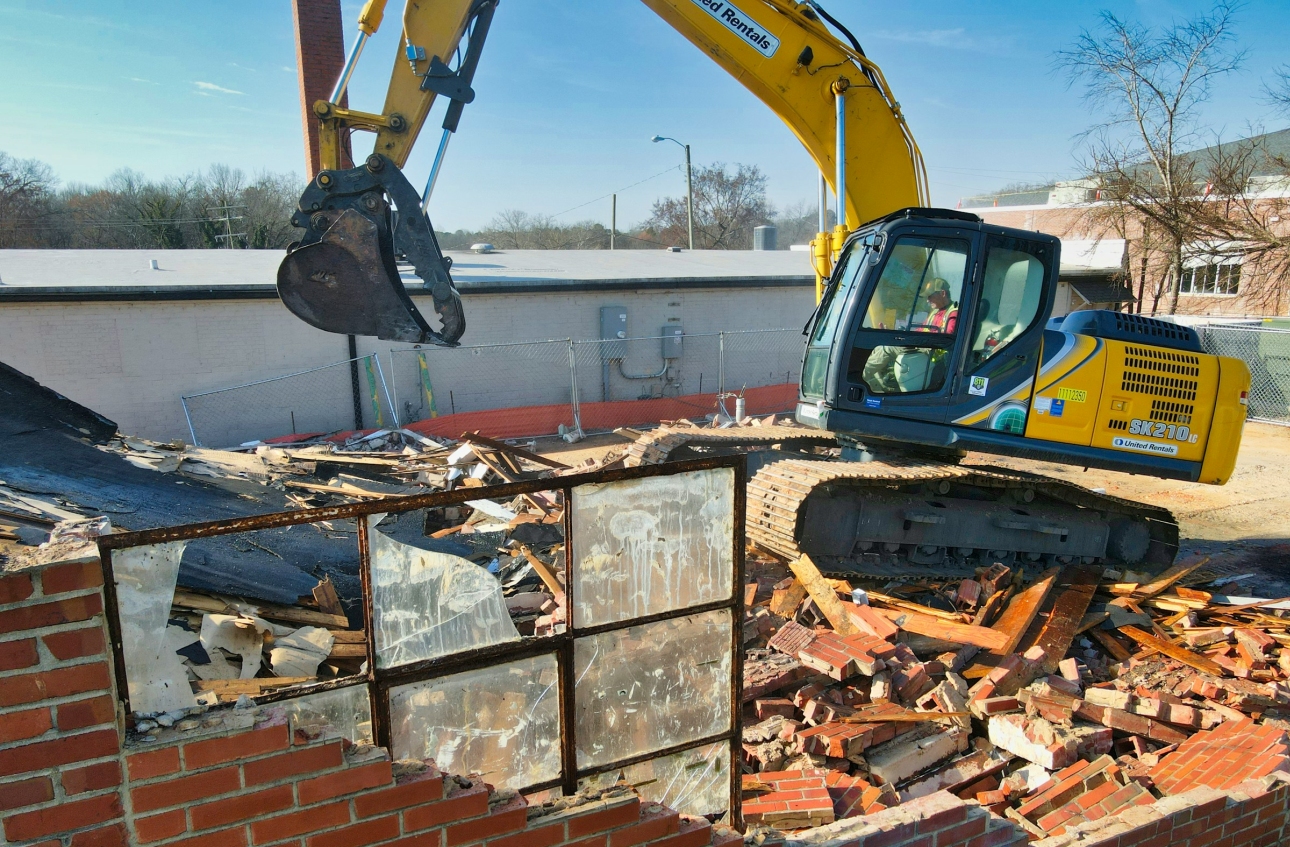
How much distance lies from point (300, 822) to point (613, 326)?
15.1m

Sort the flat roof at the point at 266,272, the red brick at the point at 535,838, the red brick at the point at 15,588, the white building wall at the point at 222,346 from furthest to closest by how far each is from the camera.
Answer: the flat roof at the point at 266,272 → the white building wall at the point at 222,346 → the red brick at the point at 535,838 → the red brick at the point at 15,588

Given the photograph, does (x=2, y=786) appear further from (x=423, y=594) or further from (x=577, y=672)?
(x=577, y=672)

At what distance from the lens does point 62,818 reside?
→ 2068 mm

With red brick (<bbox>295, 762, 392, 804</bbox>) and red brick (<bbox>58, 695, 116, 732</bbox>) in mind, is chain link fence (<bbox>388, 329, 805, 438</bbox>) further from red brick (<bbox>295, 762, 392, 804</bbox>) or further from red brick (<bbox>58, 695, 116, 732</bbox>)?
red brick (<bbox>58, 695, 116, 732</bbox>)

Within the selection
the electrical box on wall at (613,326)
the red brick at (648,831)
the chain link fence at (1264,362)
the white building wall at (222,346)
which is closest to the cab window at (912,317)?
the red brick at (648,831)

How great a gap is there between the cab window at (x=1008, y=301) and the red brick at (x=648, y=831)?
5303 millimetres

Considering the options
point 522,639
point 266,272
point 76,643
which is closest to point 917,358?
point 522,639

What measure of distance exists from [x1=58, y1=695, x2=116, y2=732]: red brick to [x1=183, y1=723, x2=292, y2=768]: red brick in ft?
0.65

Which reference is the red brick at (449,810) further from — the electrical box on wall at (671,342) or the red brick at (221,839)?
the electrical box on wall at (671,342)

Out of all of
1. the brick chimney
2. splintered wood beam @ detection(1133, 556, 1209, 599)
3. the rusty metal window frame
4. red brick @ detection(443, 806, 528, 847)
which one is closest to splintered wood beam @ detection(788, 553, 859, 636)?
splintered wood beam @ detection(1133, 556, 1209, 599)

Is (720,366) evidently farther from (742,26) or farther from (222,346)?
(742,26)

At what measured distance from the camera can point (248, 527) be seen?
2289 millimetres

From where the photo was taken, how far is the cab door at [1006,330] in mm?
7016

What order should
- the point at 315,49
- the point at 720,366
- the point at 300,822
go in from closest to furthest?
the point at 300,822 → the point at 720,366 → the point at 315,49
